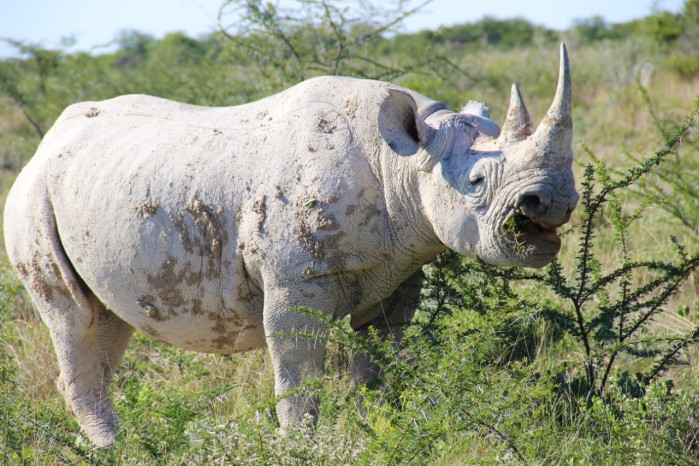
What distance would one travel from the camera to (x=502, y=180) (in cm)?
336

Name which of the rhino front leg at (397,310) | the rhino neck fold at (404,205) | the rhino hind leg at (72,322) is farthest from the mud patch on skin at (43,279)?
the rhino neck fold at (404,205)

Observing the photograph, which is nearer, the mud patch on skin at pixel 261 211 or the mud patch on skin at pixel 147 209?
the mud patch on skin at pixel 261 211

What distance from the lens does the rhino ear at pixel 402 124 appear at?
142 inches

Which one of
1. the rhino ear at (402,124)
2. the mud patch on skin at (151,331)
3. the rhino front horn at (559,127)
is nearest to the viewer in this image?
the rhino front horn at (559,127)

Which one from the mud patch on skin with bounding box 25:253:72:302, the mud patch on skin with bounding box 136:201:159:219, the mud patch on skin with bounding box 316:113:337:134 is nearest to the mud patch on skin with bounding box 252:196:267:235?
the mud patch on skin with bounding box 316:113:337:134

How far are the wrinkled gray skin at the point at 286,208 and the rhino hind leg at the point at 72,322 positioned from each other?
16mm

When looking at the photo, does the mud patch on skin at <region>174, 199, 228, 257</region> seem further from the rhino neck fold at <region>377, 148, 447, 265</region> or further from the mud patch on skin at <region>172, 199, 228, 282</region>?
the rhino neck fold at <region>377, 148, 447, 265</region>

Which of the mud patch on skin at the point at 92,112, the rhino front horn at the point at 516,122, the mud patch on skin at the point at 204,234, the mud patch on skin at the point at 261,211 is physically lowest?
the mud patch on skin at the point at 204,234

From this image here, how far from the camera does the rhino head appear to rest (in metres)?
3.26

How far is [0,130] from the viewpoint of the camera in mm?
14914

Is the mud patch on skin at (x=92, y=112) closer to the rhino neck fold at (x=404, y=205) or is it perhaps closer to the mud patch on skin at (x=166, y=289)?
the mud patch on skin at (x=166, y=289)

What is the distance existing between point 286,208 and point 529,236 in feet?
3.50

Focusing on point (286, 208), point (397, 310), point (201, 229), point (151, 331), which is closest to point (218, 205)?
point (201, 229)

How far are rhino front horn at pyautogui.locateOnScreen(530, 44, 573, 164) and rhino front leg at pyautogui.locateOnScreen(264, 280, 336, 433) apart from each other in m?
1.14
